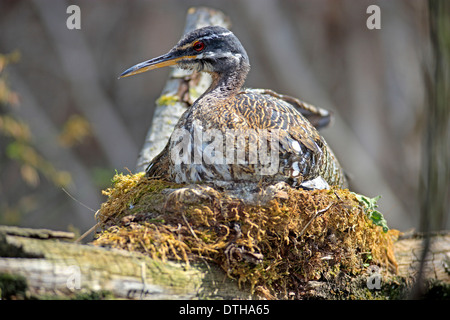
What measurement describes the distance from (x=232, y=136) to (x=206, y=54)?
3.10 feet

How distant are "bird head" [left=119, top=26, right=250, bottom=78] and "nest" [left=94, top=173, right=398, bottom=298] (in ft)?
3.87

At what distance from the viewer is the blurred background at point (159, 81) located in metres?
8.90

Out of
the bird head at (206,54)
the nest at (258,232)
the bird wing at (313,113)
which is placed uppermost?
the bird head at (206,54)

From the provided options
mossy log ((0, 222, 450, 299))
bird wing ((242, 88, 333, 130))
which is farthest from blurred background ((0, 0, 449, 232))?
mossy log ((0, 222, 450, 299))

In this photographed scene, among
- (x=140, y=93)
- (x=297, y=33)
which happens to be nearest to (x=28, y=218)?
(x=140, y=93)

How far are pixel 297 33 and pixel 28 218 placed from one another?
21.1 ft

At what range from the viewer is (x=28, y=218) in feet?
29.1

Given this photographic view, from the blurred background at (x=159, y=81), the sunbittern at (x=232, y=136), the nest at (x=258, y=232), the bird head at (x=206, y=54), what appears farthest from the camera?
the blurred background at (x=159, y=81)

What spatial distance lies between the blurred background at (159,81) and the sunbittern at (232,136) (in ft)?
16.4

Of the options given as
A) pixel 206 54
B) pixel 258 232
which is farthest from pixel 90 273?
pixel 206 54

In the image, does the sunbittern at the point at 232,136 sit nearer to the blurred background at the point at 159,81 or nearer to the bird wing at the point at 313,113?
the bird wing at the point at 313,113

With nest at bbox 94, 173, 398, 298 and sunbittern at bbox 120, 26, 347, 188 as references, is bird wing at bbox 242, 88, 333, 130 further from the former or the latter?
nest at bbox 94, 173, 398, 298

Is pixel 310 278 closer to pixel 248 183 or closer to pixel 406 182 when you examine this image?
pixel 248 183

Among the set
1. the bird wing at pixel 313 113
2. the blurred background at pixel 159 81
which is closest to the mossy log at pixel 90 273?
the bird wing at pixel 313 113
